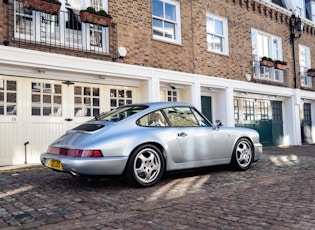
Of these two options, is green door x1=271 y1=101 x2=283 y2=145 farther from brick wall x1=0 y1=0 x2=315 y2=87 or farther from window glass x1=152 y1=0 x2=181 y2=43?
window glass x1=152 y1=0 x2=181 y2=43

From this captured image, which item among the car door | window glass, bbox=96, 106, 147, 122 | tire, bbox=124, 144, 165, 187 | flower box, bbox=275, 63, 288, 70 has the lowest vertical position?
tire, bbox=124, 144, 165, 187

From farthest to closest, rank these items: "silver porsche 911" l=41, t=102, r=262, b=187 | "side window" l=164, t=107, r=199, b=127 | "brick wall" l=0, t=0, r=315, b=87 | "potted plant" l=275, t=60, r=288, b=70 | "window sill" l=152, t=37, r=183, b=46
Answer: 1. "potted plant" l=275, t=60, r=288, b=70
2. "window sill" l=152, t=37, r=183, b=46
3. "brick wall" l=0, t=0, r=315, b=87
4. "side window" l=164, t=107, r=199, b=127
5. "silver porsche 911" l=41, t=102, r=262, b=187

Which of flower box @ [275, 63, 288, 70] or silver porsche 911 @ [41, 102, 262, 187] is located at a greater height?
flower box @ [275, 63, 288, 70]

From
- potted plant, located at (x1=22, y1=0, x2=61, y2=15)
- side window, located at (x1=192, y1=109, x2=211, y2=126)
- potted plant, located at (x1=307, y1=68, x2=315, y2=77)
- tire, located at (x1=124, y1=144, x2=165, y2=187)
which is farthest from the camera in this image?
potted plant, located at (x1=307, y1=68, x2=315, y2=77)

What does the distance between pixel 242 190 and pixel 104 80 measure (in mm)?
5743

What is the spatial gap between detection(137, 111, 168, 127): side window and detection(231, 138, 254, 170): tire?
1.77 metres

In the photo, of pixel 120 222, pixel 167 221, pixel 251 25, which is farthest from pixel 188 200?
pixel 251 25

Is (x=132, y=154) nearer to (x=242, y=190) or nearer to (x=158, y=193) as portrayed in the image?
(x=158, y=193)

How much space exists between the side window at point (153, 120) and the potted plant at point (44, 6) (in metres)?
4.04

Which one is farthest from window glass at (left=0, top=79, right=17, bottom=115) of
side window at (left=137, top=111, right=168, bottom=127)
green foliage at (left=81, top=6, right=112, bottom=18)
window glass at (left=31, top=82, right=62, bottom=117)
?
side window at (left=137, top=111, right=168, bottom=127)

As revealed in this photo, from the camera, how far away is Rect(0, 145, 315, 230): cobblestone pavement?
3281mm

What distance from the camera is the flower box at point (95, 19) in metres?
8.26

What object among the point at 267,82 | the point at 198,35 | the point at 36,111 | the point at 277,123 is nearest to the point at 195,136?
the point at 36,111

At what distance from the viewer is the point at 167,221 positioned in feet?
10.9
